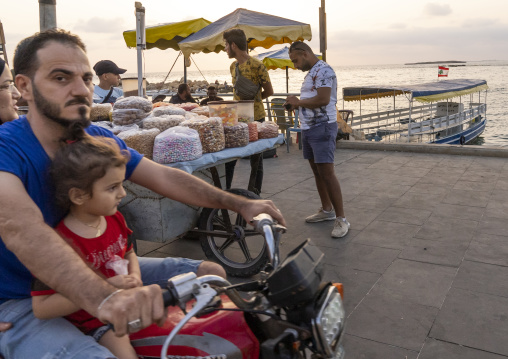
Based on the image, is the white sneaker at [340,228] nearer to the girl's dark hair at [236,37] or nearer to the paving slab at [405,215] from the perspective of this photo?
the paving slab at [405,215]

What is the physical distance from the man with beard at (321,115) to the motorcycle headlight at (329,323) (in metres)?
3.66

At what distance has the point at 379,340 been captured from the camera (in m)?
3.03

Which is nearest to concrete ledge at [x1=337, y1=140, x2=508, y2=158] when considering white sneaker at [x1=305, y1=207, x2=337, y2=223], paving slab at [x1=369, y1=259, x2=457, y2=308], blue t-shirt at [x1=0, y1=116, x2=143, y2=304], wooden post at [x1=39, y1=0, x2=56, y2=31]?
white sneaker at [x1=305, y1=207, x2=337, y2=223]

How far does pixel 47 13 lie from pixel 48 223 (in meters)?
3.78

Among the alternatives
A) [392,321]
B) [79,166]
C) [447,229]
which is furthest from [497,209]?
[79,166]

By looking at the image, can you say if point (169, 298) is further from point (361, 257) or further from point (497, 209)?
point (497, 209)

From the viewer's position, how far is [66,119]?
5.87 ft

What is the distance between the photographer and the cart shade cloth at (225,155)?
354cm

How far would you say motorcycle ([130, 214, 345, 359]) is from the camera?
1.23 m

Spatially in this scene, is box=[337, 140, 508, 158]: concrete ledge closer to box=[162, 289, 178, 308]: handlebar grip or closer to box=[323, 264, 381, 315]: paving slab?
box=[323, 264, 381, 315]: paving slab

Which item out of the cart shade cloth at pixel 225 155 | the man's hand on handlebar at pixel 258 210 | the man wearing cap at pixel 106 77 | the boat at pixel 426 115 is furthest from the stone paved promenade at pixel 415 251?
the boat at pixel 426 115

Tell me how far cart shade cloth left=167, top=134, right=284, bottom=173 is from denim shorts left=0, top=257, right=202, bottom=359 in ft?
6.35

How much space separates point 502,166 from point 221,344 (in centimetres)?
811

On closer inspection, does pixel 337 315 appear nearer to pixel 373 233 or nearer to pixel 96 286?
pixel 96 286
